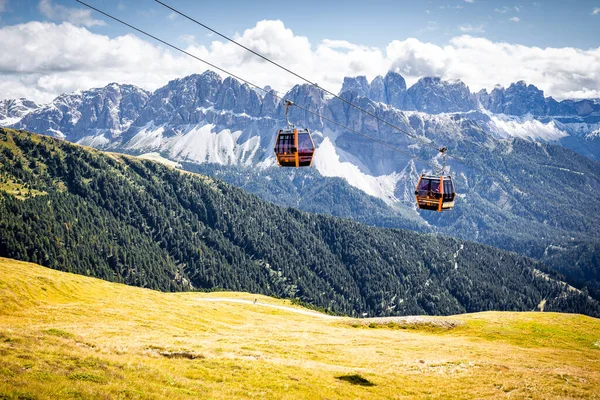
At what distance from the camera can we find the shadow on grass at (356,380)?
3447 cm

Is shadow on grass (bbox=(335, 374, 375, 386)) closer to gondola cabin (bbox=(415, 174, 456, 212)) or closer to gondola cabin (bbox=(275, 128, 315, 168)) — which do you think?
gondola cabin (bbox=(275, 128, 315, 168))

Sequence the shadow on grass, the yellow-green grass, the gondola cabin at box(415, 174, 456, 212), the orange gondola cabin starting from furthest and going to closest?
the gondola cabin at box(415, 174, 456, 212), the orange gondola cabin, the shadow on grass, the yellow-green grass

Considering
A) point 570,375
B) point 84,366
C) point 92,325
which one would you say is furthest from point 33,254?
point 570,375

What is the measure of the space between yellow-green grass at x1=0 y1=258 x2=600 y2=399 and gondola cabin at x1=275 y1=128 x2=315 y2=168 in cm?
2054

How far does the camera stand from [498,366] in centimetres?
4444

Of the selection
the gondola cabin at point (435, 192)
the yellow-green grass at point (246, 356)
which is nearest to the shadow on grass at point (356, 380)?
the yellow-green grass at point (246, 356)

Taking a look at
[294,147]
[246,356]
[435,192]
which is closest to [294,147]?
[294,147]

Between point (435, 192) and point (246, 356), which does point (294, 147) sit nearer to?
point (435, 192)

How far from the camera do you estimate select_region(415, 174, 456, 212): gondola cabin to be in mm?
49750

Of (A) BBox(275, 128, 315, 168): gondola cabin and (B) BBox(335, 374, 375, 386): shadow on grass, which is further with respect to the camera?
(A) BBox(275, 128, 315, 168): gondola cabin

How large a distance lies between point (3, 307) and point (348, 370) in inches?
1859

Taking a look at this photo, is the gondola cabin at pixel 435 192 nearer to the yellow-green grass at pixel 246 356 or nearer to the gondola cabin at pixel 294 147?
the gondola cabin at pixel 294 147

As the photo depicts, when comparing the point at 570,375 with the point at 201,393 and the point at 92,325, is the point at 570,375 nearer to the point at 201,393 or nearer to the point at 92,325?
the point at 201,393

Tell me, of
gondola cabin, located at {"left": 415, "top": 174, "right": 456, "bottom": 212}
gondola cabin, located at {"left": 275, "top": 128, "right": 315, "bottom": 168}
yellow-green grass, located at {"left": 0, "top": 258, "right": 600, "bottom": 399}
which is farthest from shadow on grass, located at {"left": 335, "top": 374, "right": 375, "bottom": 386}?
gondola cabin, located at {"left": 415, "top": 174, "right": 456, "bottom": 212}
